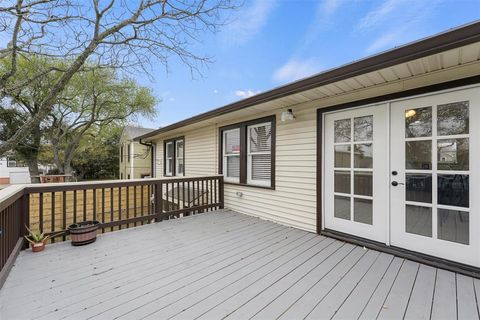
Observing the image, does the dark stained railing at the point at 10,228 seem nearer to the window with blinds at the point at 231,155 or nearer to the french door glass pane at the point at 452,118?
the window with blinds at the point at 231,155

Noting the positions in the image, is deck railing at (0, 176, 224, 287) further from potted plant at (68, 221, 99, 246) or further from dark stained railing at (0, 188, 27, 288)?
potted plant at (68, 221, 99, 246)

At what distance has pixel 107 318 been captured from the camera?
65.7 inches

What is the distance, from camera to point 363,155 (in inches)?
126

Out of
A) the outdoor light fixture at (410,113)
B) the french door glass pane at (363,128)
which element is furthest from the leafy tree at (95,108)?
the outdoor light fixture at (410,113)

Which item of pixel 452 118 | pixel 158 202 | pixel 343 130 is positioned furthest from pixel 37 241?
pixel 452 118

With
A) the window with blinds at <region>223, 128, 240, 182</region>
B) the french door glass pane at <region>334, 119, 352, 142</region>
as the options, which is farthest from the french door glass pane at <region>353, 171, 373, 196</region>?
the window with blinds at <region>223, 128, 240, 182</region>

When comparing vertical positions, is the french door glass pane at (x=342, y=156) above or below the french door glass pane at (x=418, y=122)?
below

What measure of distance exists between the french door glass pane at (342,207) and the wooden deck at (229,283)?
44cm

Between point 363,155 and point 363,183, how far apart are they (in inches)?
15.8

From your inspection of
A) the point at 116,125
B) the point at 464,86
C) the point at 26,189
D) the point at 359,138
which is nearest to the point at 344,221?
the point at 359,138

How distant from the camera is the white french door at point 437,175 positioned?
2371 millimetres

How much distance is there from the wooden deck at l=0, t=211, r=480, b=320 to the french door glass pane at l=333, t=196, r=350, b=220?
1.45 feet

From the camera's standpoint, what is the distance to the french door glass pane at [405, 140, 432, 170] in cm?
263

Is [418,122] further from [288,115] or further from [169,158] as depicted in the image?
[169,158]
